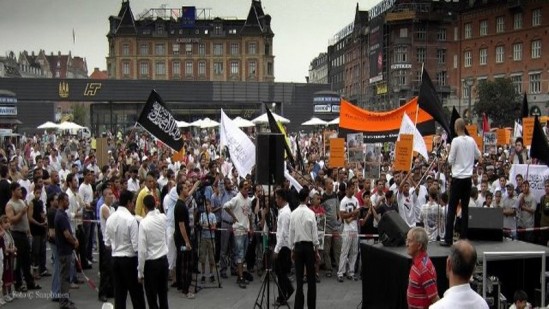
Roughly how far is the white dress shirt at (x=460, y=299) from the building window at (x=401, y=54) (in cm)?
7137

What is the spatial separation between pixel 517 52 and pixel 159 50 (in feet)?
200

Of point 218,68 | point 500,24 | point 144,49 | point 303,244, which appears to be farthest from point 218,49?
point 303,244

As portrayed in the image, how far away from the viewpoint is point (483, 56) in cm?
6950

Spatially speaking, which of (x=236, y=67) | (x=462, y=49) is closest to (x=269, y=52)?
(x=236, y=67)

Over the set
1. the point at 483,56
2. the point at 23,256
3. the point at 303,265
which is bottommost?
the point at 23,256

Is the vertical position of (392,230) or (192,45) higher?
(192,45)

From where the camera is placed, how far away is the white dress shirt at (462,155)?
9445mm

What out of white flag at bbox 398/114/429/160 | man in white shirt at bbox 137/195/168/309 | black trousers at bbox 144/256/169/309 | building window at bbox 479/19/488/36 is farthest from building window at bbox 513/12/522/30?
black trousers at bbox 144/256/169/309

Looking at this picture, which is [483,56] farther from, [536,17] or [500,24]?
[536,17]

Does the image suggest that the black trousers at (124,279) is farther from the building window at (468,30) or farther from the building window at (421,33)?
the building window at (421,33)

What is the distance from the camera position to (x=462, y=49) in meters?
72.4

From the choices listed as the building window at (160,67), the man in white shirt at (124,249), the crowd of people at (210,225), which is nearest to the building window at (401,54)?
the building window at (160,67)

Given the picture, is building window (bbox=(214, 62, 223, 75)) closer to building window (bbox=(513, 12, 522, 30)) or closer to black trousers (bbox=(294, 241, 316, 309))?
building window (bbox=(513, 12, 522, 30))

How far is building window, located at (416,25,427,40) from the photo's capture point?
242 feet
